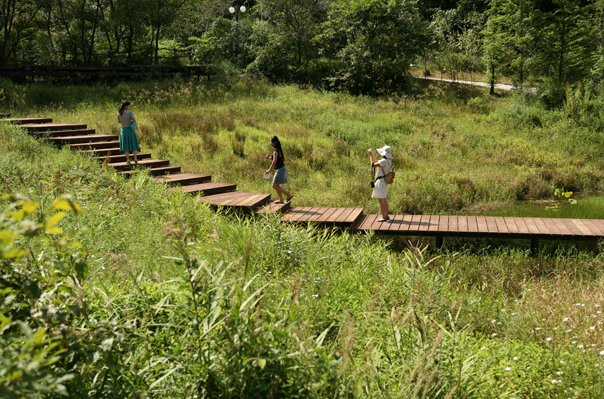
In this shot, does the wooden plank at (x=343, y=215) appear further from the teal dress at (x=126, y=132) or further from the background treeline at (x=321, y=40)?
the background treeline at (x=321, y=40)

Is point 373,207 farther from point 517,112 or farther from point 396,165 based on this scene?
point 517,112

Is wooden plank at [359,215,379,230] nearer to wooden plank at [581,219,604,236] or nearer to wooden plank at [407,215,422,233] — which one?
wooden plank at [407,215,422,233]

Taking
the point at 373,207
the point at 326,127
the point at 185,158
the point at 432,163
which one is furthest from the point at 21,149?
the point at 432,163

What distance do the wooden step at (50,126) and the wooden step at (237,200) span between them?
5905 millimetres

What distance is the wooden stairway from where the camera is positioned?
9.35 meters

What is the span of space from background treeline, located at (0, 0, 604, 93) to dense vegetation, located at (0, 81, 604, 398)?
17.0 ft

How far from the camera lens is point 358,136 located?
16.8 m

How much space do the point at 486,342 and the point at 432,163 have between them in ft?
38.4

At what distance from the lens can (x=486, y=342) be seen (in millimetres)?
4023

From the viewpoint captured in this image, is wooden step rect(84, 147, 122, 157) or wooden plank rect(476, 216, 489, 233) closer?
wooden plank rect(476, 216, 489, 233)

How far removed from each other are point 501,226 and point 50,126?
38.6 feet

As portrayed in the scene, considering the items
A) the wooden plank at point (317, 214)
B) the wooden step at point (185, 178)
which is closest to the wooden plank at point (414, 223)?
the wooden plank at point (317, 214)

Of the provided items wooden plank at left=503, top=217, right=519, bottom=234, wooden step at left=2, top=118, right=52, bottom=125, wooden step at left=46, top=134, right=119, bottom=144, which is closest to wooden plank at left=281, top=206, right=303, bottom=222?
wooden plank at left=503, top=217, right=519, bottom=234

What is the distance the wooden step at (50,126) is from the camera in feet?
40.4
